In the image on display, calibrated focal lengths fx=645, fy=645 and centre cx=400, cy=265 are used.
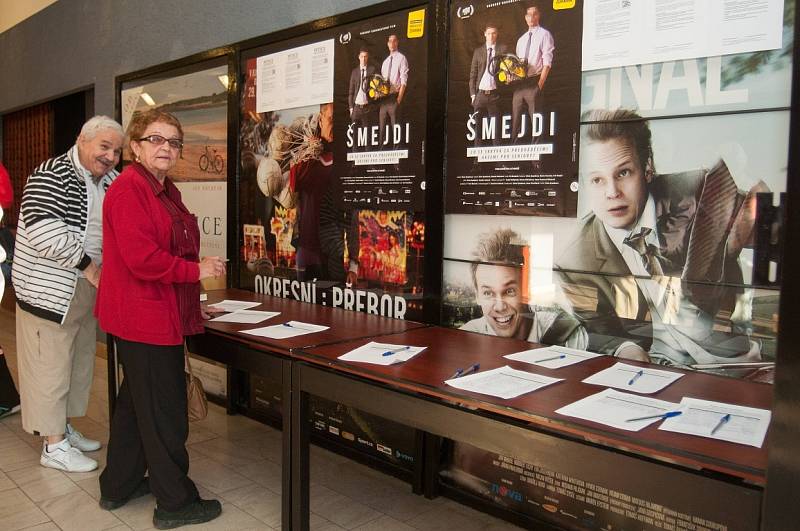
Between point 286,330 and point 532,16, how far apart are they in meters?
1.56

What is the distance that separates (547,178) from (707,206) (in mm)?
593

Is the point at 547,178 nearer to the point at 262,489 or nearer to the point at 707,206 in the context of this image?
the point at 707,206

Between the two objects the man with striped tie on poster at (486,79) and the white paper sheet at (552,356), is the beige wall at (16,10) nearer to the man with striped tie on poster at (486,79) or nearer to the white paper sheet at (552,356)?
the man with striped tie on poster at (486,79)

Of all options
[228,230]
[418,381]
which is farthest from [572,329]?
[228,230]

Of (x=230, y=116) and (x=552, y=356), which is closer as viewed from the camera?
(x=552, y=356)

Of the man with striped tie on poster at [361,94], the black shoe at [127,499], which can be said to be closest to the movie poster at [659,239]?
the man with striped tie on poster at [361,94]

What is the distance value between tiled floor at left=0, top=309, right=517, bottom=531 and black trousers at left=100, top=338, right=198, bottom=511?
0.20 m

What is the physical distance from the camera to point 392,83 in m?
2.99

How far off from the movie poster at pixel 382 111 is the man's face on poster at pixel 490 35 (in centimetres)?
32

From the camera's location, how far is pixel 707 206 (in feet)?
6.90

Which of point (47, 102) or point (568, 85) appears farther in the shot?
point (47, 102)

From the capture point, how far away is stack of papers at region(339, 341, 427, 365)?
2111 millimetres

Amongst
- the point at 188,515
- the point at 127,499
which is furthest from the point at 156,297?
the point at 127,499

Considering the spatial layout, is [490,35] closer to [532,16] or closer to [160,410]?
[532,16]
